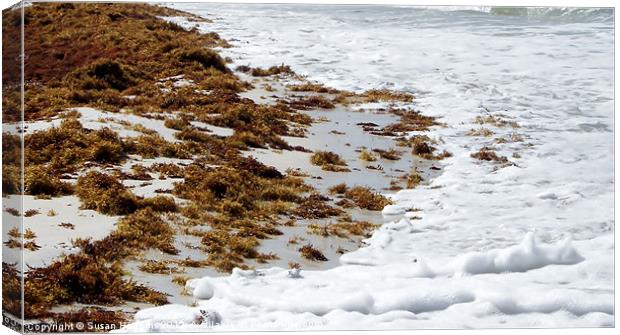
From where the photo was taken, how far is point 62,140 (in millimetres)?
12609

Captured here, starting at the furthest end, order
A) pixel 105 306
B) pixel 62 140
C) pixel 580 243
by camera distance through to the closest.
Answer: pixel 580 243
pixel 62 140
pixel 105 306

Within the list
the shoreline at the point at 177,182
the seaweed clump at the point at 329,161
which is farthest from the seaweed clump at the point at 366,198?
the seaweed clump at the point at 329,161

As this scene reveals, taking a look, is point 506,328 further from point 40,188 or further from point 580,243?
point 40,188

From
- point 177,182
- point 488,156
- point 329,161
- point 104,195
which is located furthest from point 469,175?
point 104,195

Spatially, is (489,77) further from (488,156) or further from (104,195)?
(104,195)

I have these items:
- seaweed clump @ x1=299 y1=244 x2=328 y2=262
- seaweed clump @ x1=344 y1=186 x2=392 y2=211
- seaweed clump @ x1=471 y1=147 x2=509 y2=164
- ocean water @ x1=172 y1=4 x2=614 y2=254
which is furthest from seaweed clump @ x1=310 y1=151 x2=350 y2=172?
seaweed clump @ x1=471 y1=147 x2=509 y2=164

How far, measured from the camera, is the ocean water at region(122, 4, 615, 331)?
12547 millimetres

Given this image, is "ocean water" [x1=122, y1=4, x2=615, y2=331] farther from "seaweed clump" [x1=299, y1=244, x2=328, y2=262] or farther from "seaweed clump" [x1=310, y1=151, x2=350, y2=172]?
"seaweed clump" [x1=310, y1=151, x2=350, y2=172]

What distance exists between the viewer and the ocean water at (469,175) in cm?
1255

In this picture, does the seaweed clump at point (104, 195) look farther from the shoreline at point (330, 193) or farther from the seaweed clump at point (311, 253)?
the seaweed clump at point (311, 253)

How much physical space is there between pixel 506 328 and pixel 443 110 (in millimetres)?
3422

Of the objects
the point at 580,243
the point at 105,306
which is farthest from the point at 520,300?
the point at 105,306

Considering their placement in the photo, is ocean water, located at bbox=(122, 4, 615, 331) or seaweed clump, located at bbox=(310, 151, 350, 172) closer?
ocean water, located at bbox=(122, 4, 615, 331)

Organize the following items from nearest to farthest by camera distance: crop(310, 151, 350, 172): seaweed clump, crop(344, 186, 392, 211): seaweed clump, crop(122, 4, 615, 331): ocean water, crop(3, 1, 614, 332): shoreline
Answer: crop(3, 1, 614, 332): shoreline → crop(122, 4, 615, 331): ocean water → crop(344, 186, 392, 211): seaweed clump → crop(310, 151, 350, 172): seaweed clump
